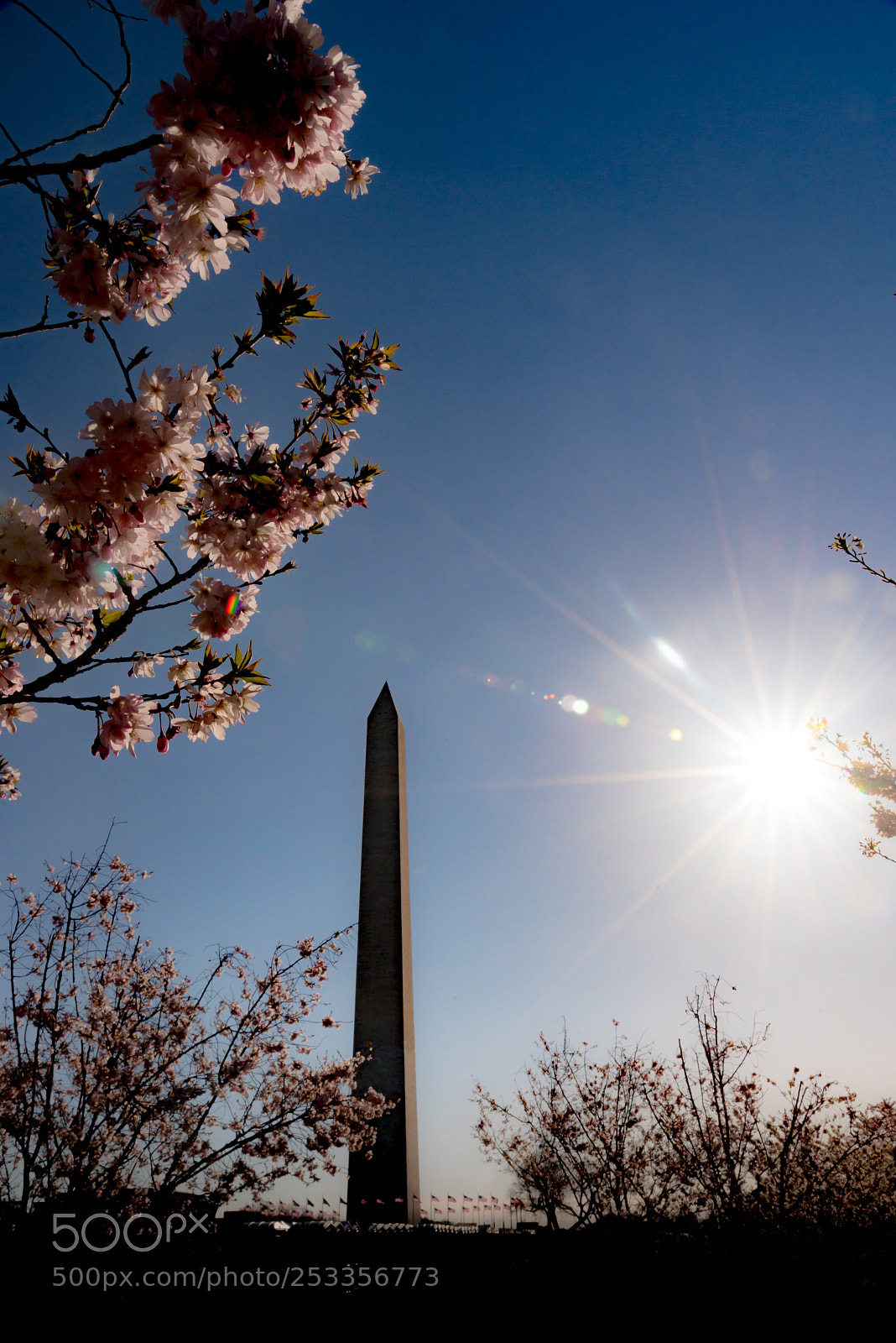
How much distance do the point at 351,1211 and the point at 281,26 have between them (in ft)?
42.3

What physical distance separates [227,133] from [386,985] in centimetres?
1163

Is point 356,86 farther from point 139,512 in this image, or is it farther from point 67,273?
point 139,512

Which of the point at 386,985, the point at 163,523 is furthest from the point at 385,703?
the point at 163,523

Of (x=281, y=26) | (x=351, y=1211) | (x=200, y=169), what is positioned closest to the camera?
(x=281, y=26)

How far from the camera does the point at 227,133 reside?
162 centimetres

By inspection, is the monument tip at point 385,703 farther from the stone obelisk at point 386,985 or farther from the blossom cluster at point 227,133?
the blossom cluster at point 227,133

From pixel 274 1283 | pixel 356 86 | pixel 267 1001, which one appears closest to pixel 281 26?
pixel 356 86

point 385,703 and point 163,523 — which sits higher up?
point 385,703

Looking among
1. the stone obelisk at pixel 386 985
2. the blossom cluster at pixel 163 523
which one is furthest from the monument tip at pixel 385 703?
the blossom cluster at pixel 163 523

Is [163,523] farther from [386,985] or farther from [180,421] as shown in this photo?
[386,985]

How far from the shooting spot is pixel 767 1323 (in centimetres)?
489

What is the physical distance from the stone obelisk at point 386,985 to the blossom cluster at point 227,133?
11.1 meters

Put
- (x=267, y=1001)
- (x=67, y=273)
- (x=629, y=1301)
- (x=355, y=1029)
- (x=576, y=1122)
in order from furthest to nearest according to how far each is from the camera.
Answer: (x=355, y=1029) < (x=576, y=1122) < (x=267, y=1001) < (x=629, y=1301) < (x=67, y=273)

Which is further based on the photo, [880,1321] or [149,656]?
[880,1321]
